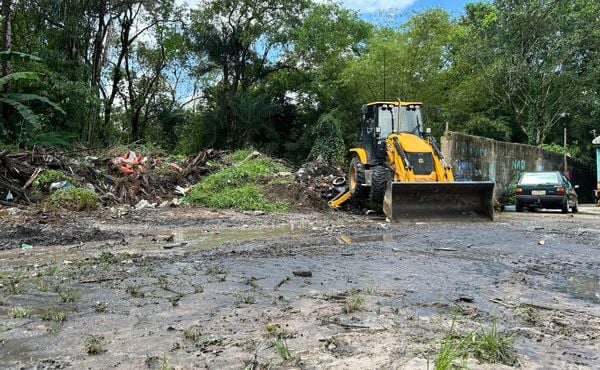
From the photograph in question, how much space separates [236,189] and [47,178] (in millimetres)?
5255

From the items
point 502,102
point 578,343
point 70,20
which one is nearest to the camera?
point 578,343

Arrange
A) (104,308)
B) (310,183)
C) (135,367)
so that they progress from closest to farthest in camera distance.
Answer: (135,367) < (104,308) < (310,183)

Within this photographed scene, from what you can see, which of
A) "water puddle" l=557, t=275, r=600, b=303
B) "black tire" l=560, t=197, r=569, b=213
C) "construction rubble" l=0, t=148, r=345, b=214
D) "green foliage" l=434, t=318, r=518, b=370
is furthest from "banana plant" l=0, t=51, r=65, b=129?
"black tire" l=560, t=197, r=569, b=213

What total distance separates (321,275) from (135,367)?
2818 millimetres

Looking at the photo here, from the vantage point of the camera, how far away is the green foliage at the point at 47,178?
538 inches

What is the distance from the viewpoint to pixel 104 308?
4.04 meters

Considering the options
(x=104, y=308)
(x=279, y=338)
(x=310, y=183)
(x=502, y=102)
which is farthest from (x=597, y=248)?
(x=502, y=102)

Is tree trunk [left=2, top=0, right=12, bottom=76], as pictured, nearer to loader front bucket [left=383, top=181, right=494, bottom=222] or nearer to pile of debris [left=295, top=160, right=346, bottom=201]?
pile of debris [left=295, top=160, right=346, bottom=201]

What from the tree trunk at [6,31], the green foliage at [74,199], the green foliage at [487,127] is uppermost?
the tree trunk at [6,31]

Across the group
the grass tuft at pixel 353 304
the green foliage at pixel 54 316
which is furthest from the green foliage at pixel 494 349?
the green foliage at pixel 54 316

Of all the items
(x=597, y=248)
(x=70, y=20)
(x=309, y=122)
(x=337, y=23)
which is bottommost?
(x=597, y=248)

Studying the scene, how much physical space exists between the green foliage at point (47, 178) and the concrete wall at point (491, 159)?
39.9 feet

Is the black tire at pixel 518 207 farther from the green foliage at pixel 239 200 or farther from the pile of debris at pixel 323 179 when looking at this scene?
the green foliage at pixel 239 200

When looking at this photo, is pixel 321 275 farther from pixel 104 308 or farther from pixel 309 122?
pixel 309 122
